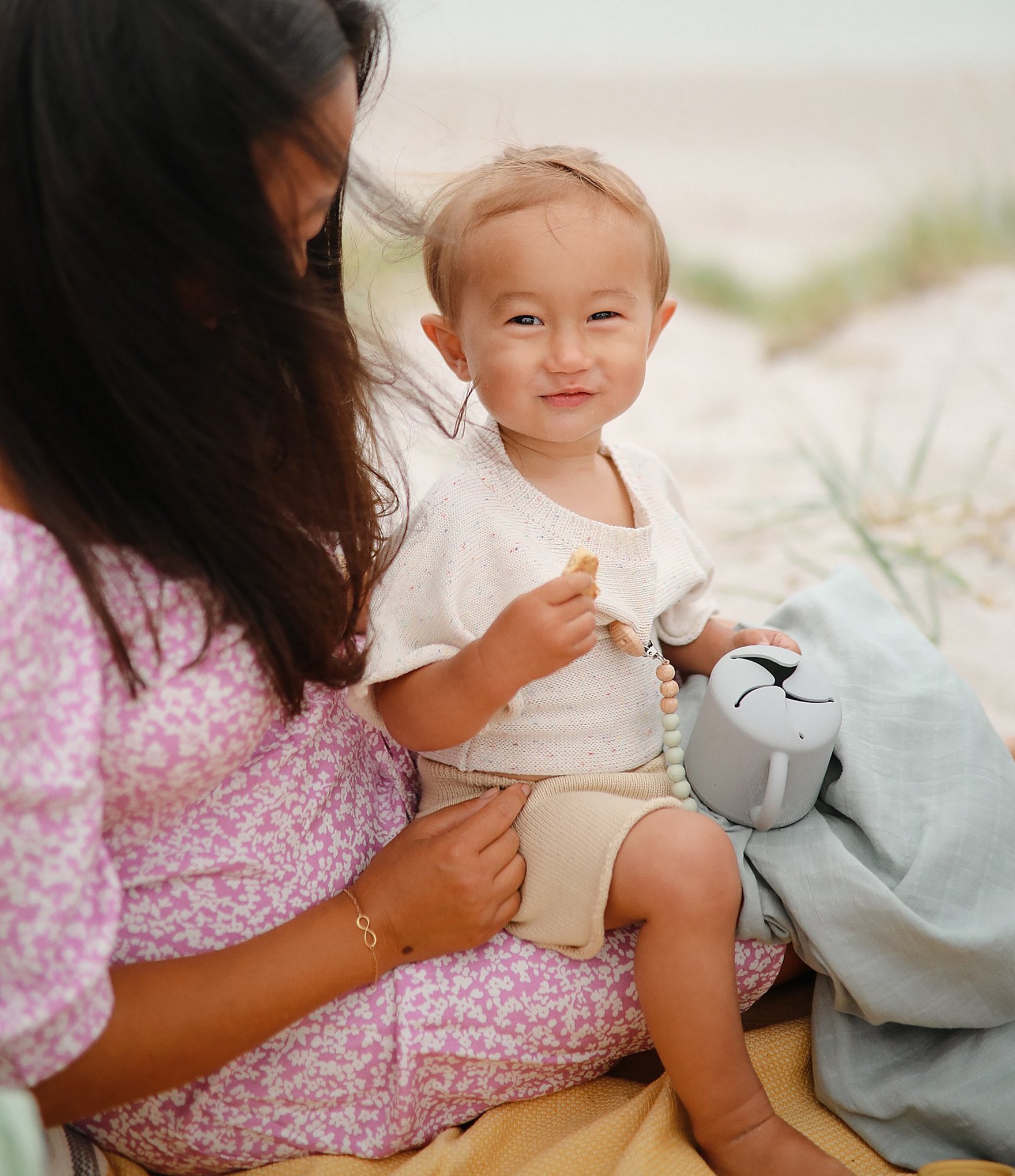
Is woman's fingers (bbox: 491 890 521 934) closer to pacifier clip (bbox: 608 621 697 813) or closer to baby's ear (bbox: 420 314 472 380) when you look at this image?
pacifier clip (bbox: 608 621 697 813)

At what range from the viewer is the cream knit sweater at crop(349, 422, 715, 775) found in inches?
47.3

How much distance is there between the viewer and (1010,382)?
3227 mm

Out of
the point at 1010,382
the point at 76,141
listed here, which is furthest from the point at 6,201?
the point at 1010,382

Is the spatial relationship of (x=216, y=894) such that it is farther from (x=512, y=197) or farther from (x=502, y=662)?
(x=512, y=197)

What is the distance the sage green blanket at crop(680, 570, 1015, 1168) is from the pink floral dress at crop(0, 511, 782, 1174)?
0.09 m

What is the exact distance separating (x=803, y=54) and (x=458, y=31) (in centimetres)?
238

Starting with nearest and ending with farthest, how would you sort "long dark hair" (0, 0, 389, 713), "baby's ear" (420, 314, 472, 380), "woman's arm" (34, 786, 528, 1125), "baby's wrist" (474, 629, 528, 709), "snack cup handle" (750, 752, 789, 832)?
"long dark hair" (0, 0, 389, 713) → "woman's arm" (34, 786, 528, 1125) → "baby's wrist" (474, 629, 528, 709) → "snack cup handle" (750, 752, 789, 832) → "baby's ear" (420, 314, 472, 380)

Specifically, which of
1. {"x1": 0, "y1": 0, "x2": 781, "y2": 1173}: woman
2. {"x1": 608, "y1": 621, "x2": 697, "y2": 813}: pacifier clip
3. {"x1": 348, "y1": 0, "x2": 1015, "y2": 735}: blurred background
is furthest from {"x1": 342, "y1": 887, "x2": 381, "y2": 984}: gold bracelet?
{"x1": 348, "y1": 0, "x2": 1015, "y2": 735}: blurred background

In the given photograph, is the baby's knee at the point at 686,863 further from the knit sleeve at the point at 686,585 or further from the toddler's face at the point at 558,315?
the toddler's face at the point at 558,315

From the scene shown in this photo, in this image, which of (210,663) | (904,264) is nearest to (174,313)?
(210,663)

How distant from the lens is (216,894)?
1.11 m

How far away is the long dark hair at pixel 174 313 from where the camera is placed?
84 centimetres

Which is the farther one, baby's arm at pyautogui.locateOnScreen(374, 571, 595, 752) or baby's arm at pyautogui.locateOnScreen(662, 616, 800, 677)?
baby's arm at pyautogui.locateOnScreen(662, 616, 800, 677)

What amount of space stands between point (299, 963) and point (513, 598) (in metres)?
0.43
